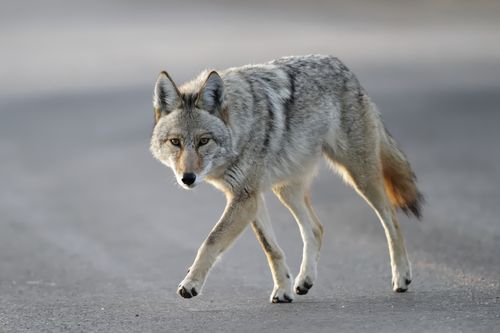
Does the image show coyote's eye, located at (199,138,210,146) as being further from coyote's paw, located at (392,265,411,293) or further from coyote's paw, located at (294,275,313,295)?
coyote's paw, located at (392,265,411,293)

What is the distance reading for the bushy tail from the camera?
29.3ft

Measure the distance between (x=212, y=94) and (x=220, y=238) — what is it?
3.33ft

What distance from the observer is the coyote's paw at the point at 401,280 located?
8.10 m

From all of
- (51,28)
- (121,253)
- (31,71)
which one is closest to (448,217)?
(121,253)

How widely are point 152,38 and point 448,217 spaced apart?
17750 mm

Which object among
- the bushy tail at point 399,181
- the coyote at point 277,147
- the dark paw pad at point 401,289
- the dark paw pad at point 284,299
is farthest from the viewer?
the bushy tail at point 399,181


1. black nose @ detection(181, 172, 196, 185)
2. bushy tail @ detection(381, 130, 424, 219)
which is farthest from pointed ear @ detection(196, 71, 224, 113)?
bushy tail @ detection(381, 130, 424, 219)

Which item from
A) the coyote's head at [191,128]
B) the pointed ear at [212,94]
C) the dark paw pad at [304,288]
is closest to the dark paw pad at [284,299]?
the dark paw pad at [304,288]

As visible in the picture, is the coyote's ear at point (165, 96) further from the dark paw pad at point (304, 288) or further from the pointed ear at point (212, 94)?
the dark paw pad at point (304, 288)

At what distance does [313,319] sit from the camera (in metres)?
6.79

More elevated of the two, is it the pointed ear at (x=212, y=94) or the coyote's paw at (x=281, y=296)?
the pointed ear at (x=212, y=94)

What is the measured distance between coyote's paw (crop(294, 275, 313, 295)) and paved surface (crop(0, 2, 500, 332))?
14cm

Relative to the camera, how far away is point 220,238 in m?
7.45

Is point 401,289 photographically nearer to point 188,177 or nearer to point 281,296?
point 281,296
